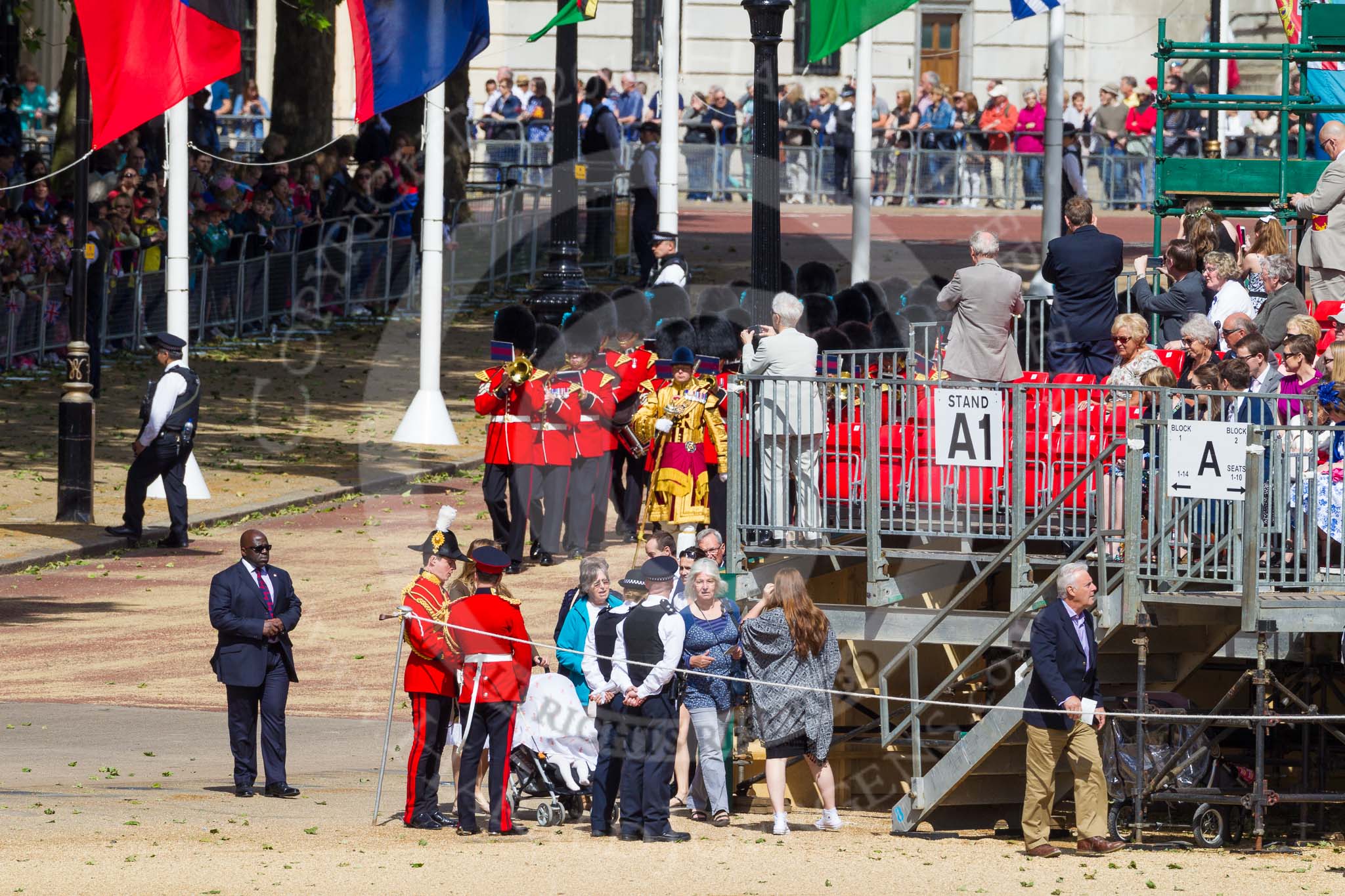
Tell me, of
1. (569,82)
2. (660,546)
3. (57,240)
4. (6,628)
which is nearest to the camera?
(660,546)

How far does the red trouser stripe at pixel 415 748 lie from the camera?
40.8 ft

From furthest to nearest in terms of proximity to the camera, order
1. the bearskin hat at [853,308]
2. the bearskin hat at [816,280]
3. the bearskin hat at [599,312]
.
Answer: the bearskin hat at [816,280]
the bearskin hat at [853,308]
the bearskin hat at [599,312]

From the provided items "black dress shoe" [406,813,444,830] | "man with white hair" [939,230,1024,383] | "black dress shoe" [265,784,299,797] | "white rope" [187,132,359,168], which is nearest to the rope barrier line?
"black dress shoe" [406,813,444,830]

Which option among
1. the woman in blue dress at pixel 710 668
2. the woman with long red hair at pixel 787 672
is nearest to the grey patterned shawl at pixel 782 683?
the woman with long red hair at pixel 787 672

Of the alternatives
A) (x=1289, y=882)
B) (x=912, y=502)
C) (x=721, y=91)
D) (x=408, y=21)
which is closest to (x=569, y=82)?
(x=408, y=21)

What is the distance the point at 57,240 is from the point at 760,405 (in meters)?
14.1

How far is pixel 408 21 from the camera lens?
1680 centimetres

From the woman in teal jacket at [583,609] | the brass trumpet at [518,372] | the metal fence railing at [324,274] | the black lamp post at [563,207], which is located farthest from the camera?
the metal fence railing at [324,274]

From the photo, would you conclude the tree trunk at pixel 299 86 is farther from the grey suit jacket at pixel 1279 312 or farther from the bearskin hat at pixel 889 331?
the grey suit jacket at pixel 1279 312

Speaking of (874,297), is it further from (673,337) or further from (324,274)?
(324,274)

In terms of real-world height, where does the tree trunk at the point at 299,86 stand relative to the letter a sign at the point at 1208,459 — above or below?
above

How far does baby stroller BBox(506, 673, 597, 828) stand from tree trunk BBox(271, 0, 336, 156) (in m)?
20.5

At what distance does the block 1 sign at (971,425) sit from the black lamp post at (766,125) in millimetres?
2522

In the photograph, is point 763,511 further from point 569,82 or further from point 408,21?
point 569,82
